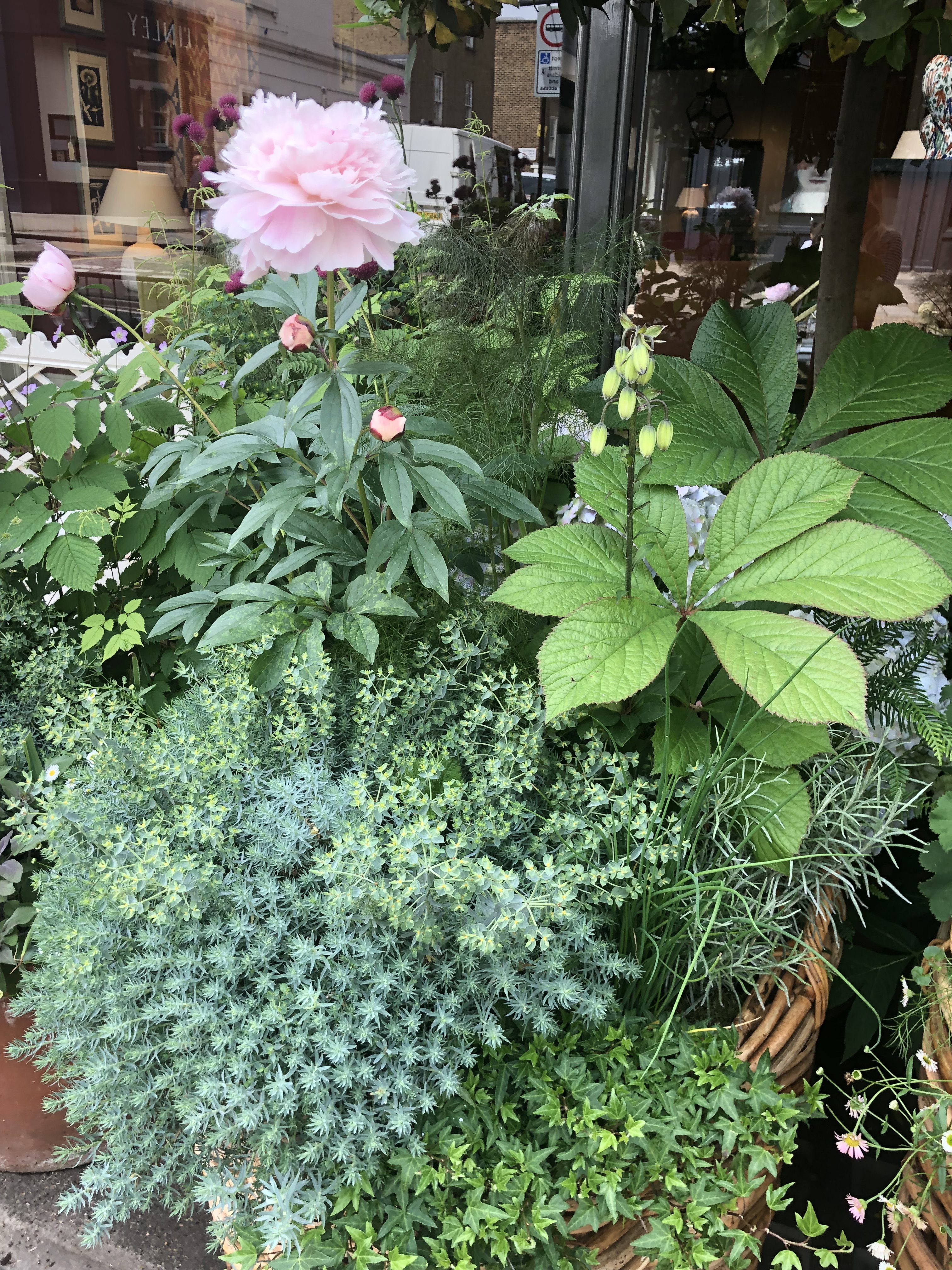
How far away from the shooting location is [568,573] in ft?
3.48

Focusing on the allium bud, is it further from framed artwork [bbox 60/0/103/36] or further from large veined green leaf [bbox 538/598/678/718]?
framed artwork [bbox 60/0/103/36]

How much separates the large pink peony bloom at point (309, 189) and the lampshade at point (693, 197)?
1.36 metres

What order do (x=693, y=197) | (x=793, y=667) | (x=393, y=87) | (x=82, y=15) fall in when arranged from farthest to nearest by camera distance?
(x=82, y=15) < (x=693, y=197) < (x=393, y=87) < (x=793, y=667)

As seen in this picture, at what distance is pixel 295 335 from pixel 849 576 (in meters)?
0.69

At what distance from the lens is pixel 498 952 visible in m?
0.87

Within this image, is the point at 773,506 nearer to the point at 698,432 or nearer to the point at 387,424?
the point at 698,432

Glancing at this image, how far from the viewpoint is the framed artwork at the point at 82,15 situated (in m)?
2.88

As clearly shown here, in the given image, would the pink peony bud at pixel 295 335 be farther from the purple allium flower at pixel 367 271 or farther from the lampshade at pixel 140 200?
the lampshade at pixel 140 200

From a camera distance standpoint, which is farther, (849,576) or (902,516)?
(902,516)

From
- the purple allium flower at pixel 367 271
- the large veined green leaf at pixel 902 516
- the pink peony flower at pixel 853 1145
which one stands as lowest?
the pink peony flower at pixel 853 1145

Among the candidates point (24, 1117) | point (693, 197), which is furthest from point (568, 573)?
point (693, 197)

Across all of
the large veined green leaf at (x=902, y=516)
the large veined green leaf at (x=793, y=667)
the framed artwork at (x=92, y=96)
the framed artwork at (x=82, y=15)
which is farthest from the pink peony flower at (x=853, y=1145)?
the framed artwork at (x=82, y=15)

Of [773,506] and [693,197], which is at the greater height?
[693,197]

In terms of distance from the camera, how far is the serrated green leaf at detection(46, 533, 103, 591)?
1348 mm
